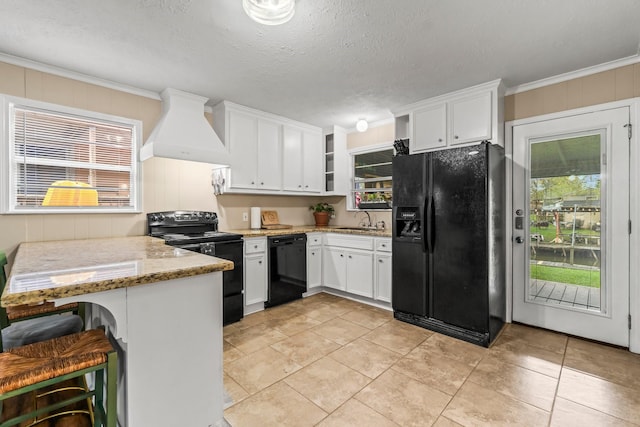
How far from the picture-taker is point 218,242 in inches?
121

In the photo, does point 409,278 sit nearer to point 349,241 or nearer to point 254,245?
point 349,241

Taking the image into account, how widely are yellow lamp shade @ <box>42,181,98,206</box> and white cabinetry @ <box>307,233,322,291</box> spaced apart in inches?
93.9

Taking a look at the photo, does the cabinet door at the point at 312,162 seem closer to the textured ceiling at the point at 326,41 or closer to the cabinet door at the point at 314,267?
Result: the cabinet door at the point at 314,267

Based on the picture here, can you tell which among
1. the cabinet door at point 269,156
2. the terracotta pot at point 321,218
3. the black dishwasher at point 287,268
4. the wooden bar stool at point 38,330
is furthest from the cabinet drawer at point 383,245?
the wooden bar stool at point 38,330

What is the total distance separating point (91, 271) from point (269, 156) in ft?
9.34

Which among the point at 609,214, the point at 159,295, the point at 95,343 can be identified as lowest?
the point at 95,343

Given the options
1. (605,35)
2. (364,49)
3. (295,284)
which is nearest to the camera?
(605,35)

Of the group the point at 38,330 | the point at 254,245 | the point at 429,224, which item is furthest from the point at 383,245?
the point at 38,330

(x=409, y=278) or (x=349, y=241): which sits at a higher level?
(x=349, y=241)

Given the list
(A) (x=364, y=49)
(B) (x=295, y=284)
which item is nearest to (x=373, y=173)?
(B) (x=295, y=284)

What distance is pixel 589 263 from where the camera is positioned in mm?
2779

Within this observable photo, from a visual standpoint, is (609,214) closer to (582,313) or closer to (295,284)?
(582,313)

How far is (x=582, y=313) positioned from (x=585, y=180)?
1.22 metres

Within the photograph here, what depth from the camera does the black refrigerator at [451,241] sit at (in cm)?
268
